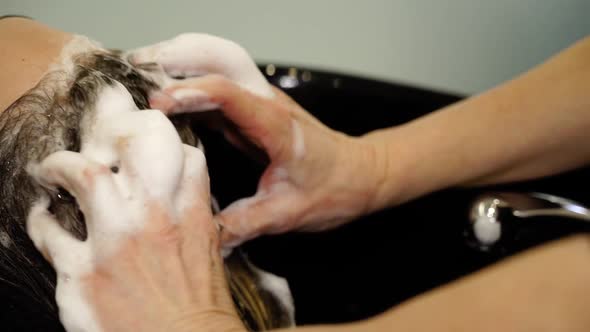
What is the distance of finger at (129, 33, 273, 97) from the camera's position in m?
0.71

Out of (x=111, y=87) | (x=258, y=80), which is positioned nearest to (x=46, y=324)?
(x=111, y=87)

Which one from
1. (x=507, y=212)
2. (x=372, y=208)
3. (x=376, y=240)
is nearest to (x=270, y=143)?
(x=372, y=208)

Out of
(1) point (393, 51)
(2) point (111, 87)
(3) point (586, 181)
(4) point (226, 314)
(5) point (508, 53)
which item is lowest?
(4) point (226, 314)

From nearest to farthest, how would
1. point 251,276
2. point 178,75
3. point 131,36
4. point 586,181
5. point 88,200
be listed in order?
point 88,200
point 178,75
point 251,276
point 586,181
point 131,36

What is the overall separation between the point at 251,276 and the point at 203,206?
0.29 meters

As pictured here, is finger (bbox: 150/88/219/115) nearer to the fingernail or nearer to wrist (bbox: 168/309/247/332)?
the fingernail

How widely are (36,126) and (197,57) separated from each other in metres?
0.21

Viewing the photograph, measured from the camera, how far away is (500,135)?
0.93 metres

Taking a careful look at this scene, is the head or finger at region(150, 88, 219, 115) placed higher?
finger at region(150, 88, 219, 115)

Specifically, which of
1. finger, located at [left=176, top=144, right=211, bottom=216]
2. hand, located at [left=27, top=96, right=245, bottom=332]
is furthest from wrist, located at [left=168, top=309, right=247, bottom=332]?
finger, located at [left=176, top=144, right=211, bottom=216]

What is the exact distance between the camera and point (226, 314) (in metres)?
0.58

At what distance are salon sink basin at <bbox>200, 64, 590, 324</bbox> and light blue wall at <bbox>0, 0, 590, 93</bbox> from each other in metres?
0.42

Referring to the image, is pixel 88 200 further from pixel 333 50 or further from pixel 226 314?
pixel 333 50

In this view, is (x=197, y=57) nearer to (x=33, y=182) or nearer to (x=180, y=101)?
(x=180, y=101)
